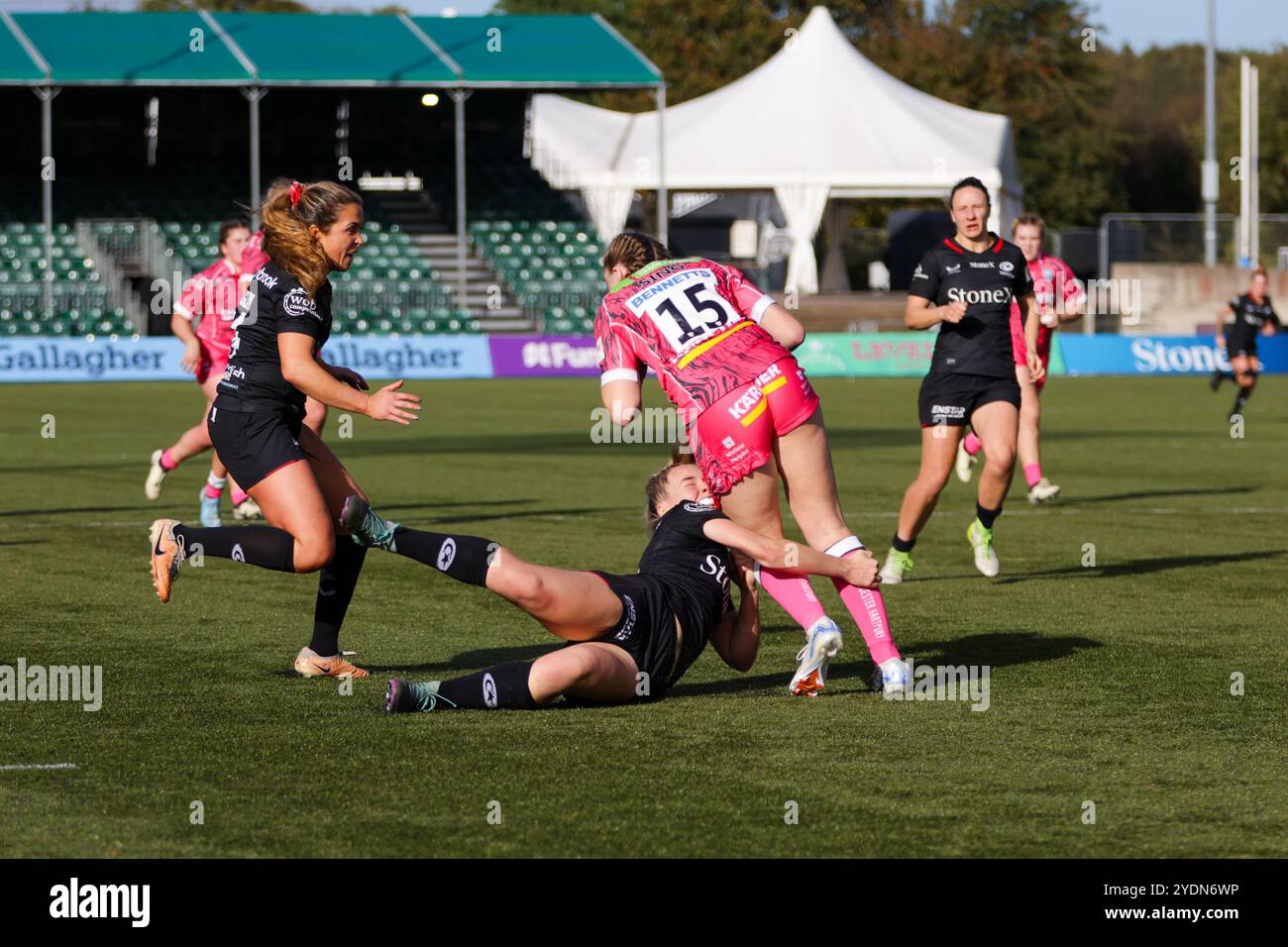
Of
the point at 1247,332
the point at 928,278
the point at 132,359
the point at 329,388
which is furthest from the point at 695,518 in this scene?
the point at 132,359

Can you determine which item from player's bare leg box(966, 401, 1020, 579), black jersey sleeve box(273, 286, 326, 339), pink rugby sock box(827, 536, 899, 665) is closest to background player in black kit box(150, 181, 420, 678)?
black jersey sleeve box(273, 286, 326, 339)

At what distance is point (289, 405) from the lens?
7.66 m

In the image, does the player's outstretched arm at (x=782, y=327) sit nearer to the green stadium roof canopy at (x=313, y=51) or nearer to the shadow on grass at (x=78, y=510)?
the shadow on grass at (x=78, y=510)

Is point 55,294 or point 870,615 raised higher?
point 55,294

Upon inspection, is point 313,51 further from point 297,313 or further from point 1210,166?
point 297,313

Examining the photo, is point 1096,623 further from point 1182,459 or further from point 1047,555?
point 1182,459

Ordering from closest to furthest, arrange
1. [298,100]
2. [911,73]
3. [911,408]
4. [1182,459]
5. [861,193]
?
[1182,459]
[911,408]
[861,193]
[298,100]
[911,73]

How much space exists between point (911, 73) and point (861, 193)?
22.6 meters

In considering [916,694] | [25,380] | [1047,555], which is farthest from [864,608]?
[25,380]

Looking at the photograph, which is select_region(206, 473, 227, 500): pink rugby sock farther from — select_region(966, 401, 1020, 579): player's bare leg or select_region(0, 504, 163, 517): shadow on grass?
select_region(966, 401, 1020, 579): player's bare leg

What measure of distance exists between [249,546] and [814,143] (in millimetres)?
43986

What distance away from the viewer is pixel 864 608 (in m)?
7.51

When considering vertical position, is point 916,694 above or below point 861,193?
below

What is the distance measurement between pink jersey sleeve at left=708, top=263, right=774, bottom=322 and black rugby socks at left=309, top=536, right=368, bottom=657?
68.3 inches
